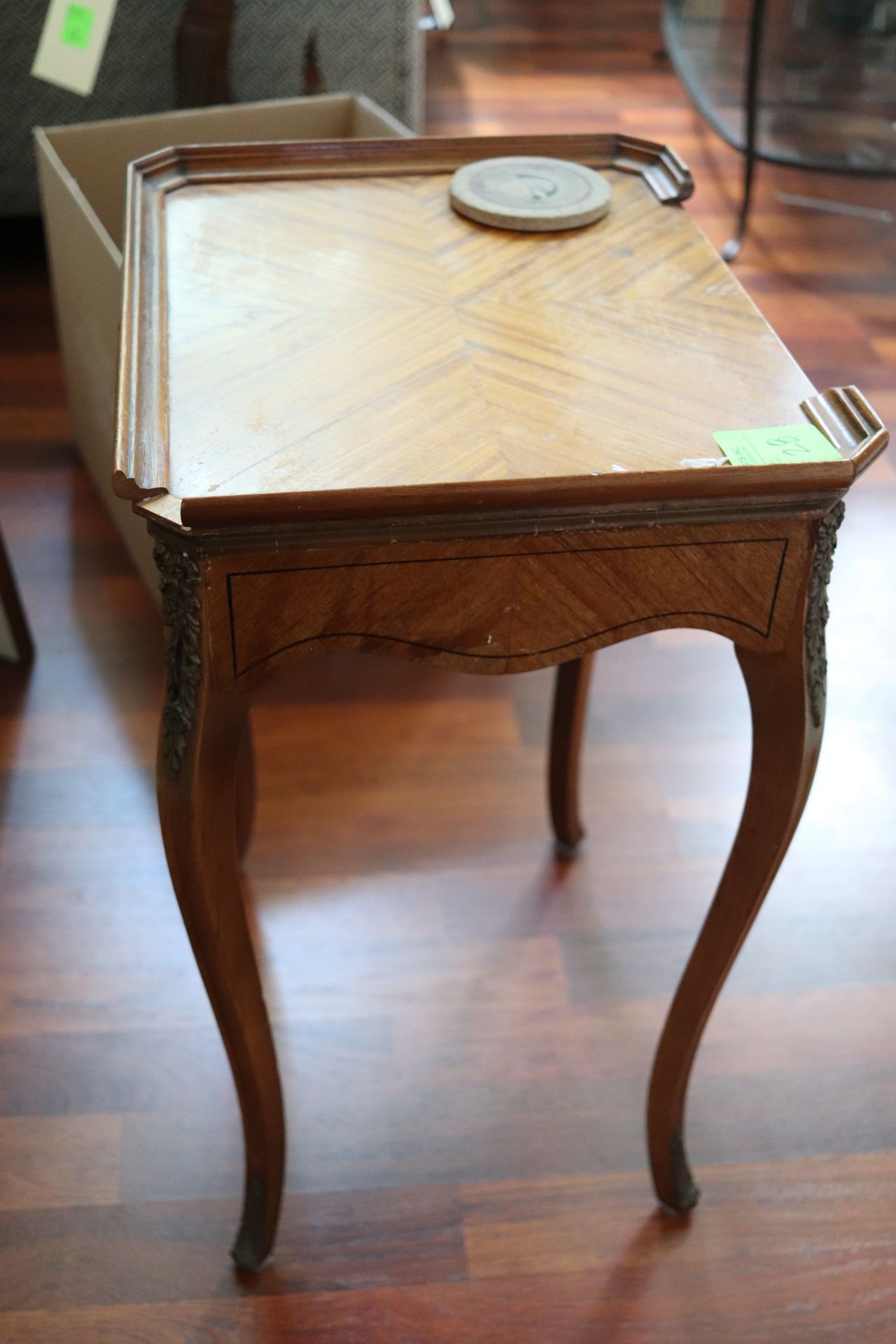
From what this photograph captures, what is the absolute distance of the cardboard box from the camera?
1.52 m

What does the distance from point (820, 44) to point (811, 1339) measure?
249cm

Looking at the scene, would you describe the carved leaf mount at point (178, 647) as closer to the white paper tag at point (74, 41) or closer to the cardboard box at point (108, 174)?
the cardboard box at point (108, 174)

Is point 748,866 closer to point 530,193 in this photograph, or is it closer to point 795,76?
point 530,193

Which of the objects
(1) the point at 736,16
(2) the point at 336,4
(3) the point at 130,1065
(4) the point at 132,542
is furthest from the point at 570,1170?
(1) the point at 736,16

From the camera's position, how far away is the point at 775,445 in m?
0.76

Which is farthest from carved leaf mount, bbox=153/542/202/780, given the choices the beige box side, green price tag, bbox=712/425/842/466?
the beige box side

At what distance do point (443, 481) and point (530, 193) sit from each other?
0.44m

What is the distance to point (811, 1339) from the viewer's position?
1.01 m

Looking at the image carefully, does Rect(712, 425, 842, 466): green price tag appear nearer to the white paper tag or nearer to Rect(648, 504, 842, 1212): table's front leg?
Rect(648, 504, 842, 1212): table's front leg

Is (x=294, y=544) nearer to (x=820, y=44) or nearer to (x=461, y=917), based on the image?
(x=461, y=917)

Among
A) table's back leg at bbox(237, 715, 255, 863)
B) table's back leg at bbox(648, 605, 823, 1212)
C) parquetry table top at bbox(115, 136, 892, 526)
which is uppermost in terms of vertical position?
parquetry table top at bbox(115, 136, 892, 526)

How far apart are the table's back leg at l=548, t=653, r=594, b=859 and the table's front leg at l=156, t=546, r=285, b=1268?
48 centimetres

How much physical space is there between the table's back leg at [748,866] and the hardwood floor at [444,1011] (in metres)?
0.09

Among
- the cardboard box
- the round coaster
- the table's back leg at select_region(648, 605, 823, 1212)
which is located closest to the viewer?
the table's back leg at select_region(648, 605, 823, 1212)
